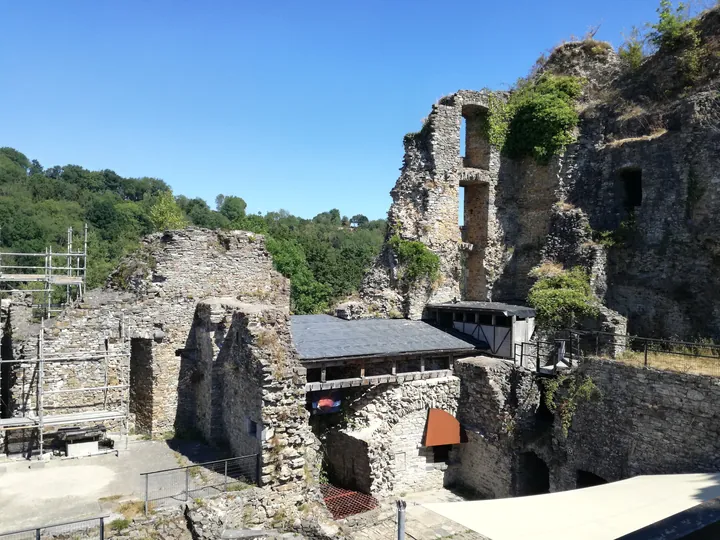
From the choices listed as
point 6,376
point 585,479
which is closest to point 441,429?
point 585,479

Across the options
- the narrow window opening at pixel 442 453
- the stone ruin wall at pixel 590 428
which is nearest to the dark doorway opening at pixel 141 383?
the narrow window opening at pixel 442 453

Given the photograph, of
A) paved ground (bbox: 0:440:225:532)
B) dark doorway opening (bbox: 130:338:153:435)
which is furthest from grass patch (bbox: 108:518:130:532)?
dark doorway opening (bbox: 130:338:153:435)

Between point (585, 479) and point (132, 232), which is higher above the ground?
point (132, 232)

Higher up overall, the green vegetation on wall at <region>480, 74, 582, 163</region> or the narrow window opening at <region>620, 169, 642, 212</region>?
the green vegetation on wall at <region>480, 74, 582, 163</region>

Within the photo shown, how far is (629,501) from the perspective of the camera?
334 inches

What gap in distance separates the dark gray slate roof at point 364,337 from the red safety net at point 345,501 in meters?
3.53

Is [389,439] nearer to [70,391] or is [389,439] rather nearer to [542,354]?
[542,354]

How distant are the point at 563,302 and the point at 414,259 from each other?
5.15 metres

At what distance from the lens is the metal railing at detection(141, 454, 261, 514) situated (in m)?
9.84

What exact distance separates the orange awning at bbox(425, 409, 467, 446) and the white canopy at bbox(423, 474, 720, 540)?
593 centimetres

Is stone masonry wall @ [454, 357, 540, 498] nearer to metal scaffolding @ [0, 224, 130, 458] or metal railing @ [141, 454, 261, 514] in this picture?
metal railing @ [141, 454, 261, 514]

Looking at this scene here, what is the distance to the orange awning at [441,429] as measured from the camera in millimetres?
15094

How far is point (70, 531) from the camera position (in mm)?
8375

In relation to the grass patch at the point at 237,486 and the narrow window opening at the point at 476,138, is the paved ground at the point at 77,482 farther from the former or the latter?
the narrow window opening at the point at 476,138
